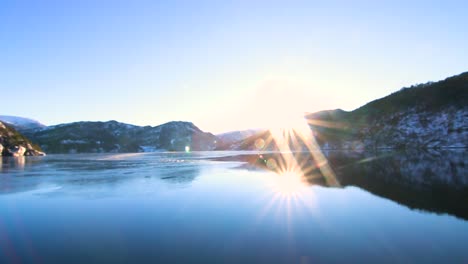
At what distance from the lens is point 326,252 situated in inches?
486

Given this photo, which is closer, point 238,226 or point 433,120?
point 238,226

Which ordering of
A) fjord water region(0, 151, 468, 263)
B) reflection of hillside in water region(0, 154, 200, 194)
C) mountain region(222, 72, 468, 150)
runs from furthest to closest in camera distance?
mountain region(222, 72, 468, 150) → reflection of hillside in water region(0, 154, 200, 194) → fjord water region(0, 151, 468, 263)

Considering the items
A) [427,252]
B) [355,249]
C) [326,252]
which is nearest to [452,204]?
[427,252]

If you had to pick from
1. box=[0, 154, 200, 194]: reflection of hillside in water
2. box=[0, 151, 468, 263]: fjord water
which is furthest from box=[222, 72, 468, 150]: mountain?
box=[0, 151, 468, 263]: fjord water

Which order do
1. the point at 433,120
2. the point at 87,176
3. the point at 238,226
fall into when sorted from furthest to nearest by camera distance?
the point at 433,120, the point at 87,176, the point at 238,226

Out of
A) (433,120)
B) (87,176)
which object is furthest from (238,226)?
(433,120)

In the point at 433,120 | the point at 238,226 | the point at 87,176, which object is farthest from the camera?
the point at 433,120

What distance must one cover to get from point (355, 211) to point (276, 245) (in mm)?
10509

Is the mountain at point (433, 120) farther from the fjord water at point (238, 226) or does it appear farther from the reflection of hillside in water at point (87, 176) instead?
the fjord water at point (238, 226)

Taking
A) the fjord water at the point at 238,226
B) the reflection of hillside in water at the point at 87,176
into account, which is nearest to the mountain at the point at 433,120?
the reflection of hillside in water at the point at 87,176

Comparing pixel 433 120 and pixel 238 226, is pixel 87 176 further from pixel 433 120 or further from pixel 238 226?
pixel 433 120

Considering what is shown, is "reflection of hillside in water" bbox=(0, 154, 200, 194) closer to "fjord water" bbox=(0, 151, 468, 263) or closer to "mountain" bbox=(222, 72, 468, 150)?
"fjord water" bbox=(0, 151, 468, 263)

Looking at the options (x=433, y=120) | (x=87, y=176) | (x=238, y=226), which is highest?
(x=433, y=120)

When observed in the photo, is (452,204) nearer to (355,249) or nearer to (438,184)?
(438,184)
